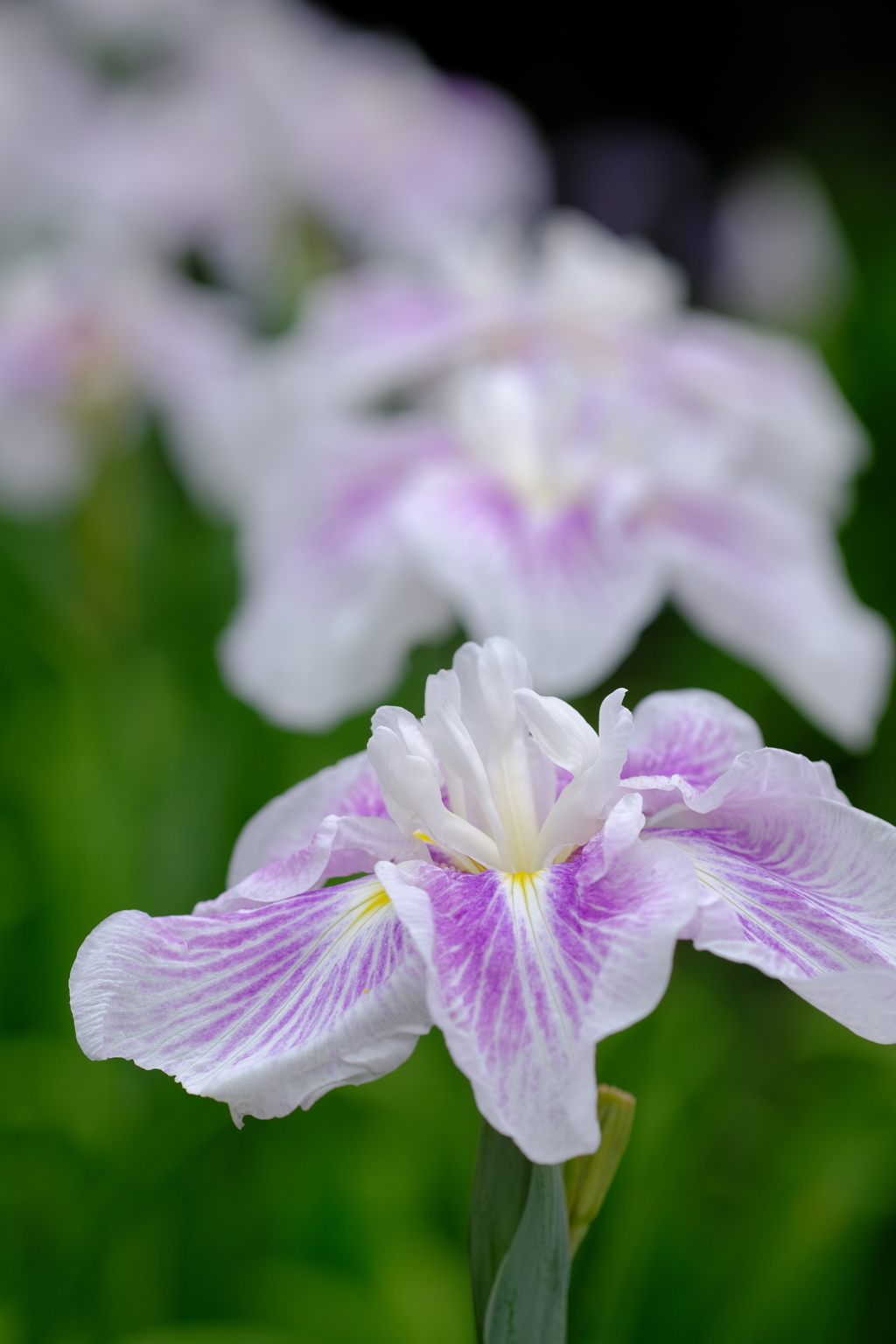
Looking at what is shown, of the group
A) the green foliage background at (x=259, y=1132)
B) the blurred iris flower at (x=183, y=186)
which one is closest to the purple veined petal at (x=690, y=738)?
the green foliage background at (x=259, y=1132)

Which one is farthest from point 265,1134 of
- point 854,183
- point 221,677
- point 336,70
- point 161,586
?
point 854,183

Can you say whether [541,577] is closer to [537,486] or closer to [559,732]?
[537,486]

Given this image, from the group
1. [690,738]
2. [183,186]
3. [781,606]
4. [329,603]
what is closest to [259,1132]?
[329,603]

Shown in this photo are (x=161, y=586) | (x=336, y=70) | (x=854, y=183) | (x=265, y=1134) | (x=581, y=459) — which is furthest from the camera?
(x=854, y=183)

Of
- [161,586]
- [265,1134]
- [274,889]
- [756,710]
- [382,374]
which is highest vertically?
[274,889]

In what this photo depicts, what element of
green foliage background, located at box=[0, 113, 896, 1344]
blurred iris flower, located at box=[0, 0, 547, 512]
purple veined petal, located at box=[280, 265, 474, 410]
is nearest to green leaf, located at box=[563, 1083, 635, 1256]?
green foliage background, located at box=[0, 113, 896, 1344]

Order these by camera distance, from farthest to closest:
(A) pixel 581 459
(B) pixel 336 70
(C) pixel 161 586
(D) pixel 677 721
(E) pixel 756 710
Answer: (B) pixel 336 70, (C) pixel 161 586, (E) pixel 756 710, (A) pixel 581 459, (D) pixel 677 721

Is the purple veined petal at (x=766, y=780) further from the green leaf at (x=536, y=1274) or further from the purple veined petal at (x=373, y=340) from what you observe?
the purple veined petal at (x=373, y=340)

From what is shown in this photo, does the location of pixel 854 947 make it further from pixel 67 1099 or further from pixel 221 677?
pixel 221 677
